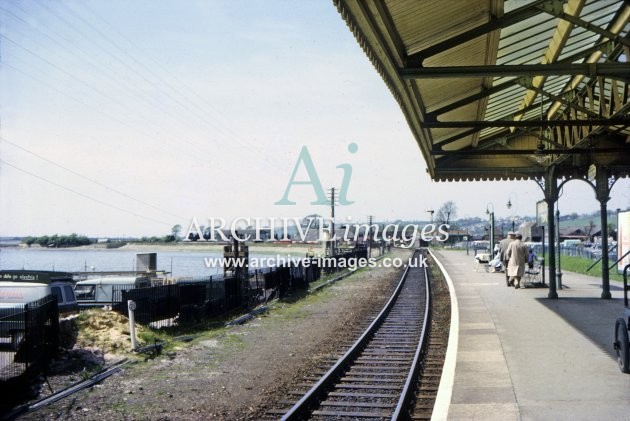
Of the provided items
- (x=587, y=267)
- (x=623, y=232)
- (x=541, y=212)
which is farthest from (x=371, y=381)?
(x=587, y=267)

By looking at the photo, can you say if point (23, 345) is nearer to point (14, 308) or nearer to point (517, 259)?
point (14, 308)

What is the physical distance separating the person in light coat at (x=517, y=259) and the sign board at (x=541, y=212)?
1040 millimetres

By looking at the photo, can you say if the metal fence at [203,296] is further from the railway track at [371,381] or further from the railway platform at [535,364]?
the railway platform at [535,364]

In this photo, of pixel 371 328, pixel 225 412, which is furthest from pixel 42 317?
pixel 371 328

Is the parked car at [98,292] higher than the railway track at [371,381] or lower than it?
higher

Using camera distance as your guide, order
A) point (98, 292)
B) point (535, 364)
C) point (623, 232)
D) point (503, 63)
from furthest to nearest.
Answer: point (98, 292) → point (623, 232) → point (503, 63) → point (535, 364)

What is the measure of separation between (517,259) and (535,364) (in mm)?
11204

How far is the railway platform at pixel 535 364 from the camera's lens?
7.37 metres

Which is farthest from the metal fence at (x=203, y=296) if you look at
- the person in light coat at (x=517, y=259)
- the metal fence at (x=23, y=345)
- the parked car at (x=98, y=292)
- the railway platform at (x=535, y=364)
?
the person in light coat at (x=517, y=259)

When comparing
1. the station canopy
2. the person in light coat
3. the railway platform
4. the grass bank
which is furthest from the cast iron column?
the grass bank

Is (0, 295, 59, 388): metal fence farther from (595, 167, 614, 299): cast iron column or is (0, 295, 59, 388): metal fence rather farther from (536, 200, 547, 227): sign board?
(536, 200, 547, 227): sign board

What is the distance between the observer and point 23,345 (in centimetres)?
1026

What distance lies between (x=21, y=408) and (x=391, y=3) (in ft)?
23.6

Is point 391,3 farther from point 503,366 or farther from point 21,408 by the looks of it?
point 21,408
